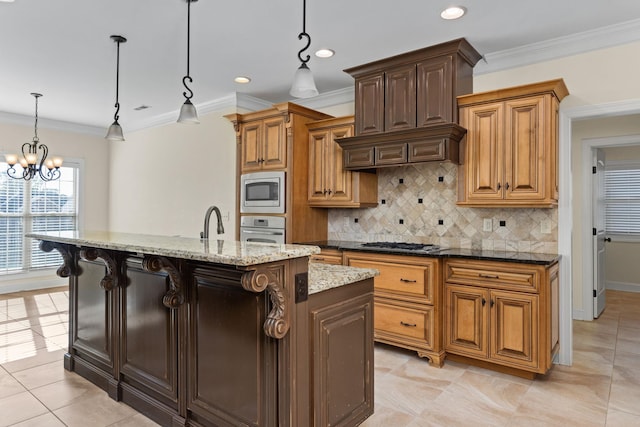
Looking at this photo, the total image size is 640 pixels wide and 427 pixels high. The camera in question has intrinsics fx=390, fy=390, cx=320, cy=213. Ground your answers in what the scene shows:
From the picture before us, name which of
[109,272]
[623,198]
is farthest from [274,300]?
[623,198]

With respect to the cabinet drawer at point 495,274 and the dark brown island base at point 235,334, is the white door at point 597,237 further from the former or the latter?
the dark brown island base at point 235,334

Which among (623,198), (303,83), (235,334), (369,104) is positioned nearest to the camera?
(235,334)

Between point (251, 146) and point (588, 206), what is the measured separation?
416cm

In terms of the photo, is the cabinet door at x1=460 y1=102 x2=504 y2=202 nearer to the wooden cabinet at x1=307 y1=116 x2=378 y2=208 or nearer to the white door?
the wooden cabinet at x1=307 y1=116 x2=378 y2=208

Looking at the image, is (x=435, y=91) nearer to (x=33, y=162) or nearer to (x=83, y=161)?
(x=33, y=162)

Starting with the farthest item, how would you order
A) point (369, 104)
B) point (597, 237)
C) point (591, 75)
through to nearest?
point (597, 237) → point (369, 104) → point (591, 75)

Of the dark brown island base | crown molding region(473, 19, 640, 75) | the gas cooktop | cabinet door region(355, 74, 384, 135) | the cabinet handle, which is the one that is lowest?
the cabinet handle

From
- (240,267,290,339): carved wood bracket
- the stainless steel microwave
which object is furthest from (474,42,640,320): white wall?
(240,267,290,339): carved wood bracket

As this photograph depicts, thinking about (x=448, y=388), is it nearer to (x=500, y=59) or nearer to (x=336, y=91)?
(x=500, y=59)

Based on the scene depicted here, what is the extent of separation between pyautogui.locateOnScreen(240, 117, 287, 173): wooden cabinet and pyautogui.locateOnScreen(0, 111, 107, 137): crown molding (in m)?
3.76

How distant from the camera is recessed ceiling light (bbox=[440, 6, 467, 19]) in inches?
109

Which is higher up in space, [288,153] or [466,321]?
[288,153]

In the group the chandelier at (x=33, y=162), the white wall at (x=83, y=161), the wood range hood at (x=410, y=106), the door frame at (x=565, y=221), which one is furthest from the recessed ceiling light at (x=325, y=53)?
the white wall at (x=83, y=161)

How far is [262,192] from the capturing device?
4.39m
